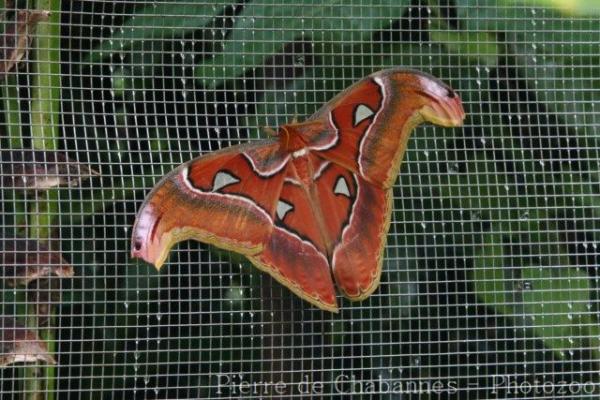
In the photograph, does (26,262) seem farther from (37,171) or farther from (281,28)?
(281,28)

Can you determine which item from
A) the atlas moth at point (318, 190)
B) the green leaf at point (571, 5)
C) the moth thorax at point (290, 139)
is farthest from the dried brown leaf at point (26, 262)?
the green leaf at point (571, 5)

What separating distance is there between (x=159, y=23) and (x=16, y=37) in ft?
0.67

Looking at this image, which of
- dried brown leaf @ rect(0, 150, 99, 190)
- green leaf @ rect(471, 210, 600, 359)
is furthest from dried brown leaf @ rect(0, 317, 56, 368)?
green leaf @ rect(471, 210, 600, 359)

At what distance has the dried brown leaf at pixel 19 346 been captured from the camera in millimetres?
1363

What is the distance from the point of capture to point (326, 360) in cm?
157

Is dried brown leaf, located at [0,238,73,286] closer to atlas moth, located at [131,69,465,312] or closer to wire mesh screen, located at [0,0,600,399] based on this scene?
wire mesh screen, located at [0,0,600,399]

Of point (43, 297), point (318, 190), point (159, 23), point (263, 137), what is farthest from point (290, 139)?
point (43, 297)

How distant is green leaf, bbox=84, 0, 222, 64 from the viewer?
1.48 m

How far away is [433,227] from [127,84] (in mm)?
491

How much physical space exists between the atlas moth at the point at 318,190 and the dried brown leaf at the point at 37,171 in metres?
0.22

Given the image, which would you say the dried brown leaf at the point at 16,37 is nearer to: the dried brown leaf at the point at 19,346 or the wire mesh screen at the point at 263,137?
the wire mesh screen at the point at 263,137

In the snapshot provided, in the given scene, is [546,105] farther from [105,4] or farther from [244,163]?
[105,4]

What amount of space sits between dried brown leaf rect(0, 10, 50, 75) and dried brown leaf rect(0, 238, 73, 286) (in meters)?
0.23

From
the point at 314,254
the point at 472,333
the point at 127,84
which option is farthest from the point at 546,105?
the point at 127,84
